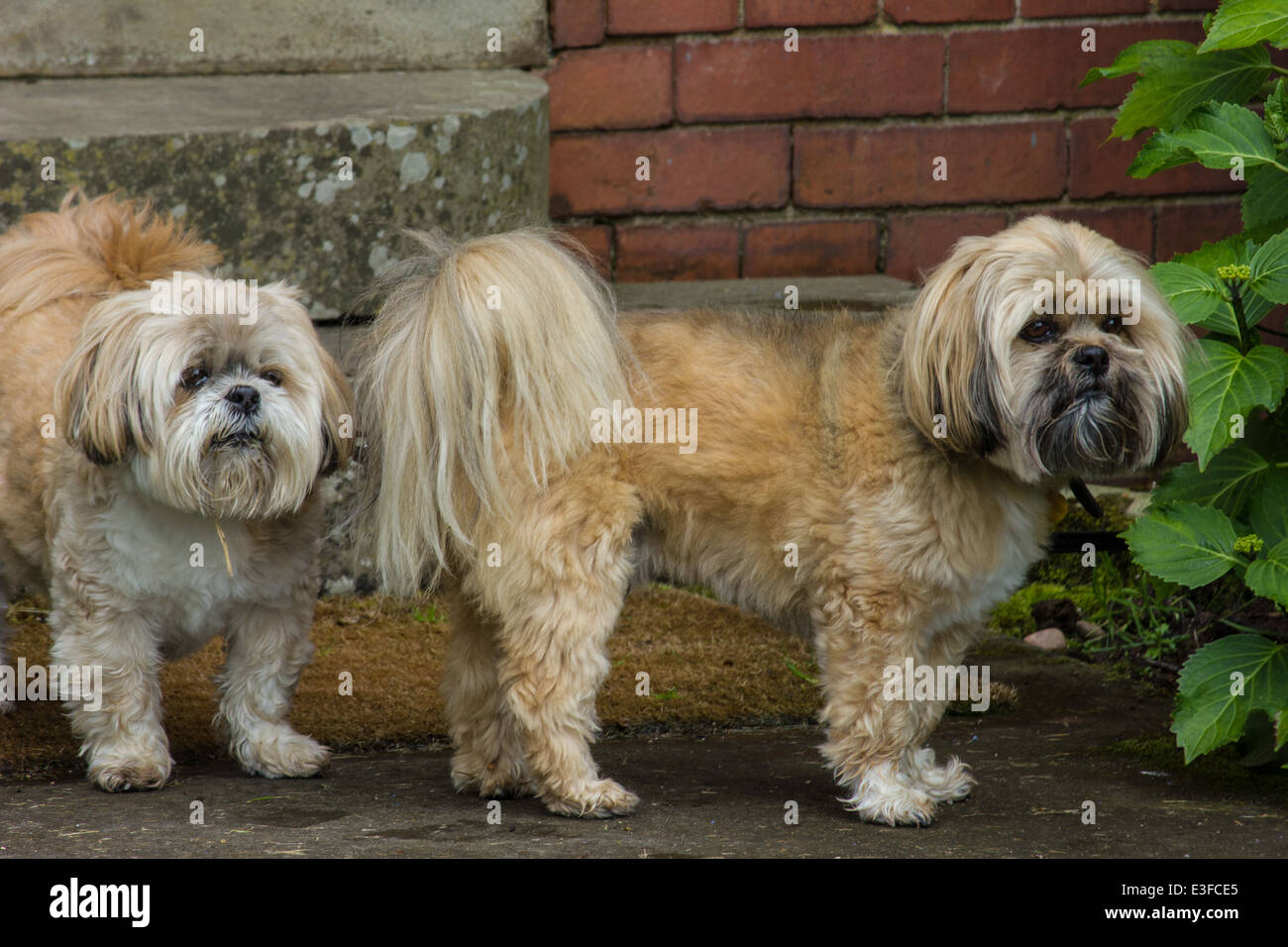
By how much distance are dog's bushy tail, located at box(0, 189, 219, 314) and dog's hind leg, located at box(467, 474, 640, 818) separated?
135 centimetres

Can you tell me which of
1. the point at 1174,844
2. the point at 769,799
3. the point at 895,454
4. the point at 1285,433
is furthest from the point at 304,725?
the point at 1285,433

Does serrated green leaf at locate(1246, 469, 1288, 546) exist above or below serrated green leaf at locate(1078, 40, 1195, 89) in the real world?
below

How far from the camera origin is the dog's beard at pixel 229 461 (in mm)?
3389

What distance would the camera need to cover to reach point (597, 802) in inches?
134

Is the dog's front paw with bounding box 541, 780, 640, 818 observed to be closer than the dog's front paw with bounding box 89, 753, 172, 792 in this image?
Yes

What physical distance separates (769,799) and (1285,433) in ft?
5.07

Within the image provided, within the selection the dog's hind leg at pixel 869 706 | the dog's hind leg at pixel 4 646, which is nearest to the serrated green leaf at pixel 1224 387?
the dog's hind leg at pixel 869 706

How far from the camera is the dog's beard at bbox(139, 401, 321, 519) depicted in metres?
3.39

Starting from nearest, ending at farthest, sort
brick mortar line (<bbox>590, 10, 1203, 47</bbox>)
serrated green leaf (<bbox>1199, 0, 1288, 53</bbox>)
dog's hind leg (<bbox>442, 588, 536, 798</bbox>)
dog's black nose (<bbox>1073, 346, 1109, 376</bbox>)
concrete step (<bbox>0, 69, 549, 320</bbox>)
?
dog's black nose (<bbox>1073, 346, 1109, 376</bbox>) → serrated green leaf (<bbox>1199, 0, 1288, 53</bbox>) → dog's hind leg (<bbox>442, 588, 536, 798</bbox>) → concrete step (<bbox>0, 69, 549, 320</bbox>) → brick mortar line (<bbox>590, 10, 1203, 47</bbox>)

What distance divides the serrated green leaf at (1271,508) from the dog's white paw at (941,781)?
2.98 feet

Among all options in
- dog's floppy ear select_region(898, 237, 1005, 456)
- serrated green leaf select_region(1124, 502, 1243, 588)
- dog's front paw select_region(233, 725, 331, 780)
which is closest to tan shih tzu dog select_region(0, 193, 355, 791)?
dog's front paw select_region(233, 725, 331, 780)

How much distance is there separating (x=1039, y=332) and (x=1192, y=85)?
0.92m

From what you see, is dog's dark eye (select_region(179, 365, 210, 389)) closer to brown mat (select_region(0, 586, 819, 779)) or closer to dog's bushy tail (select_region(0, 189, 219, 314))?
dog's bushy tail (select_region(0, 189, 219, 314))

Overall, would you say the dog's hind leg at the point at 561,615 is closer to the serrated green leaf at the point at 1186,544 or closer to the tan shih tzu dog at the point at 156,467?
the tan shih tzu dog at the point at 156,467
